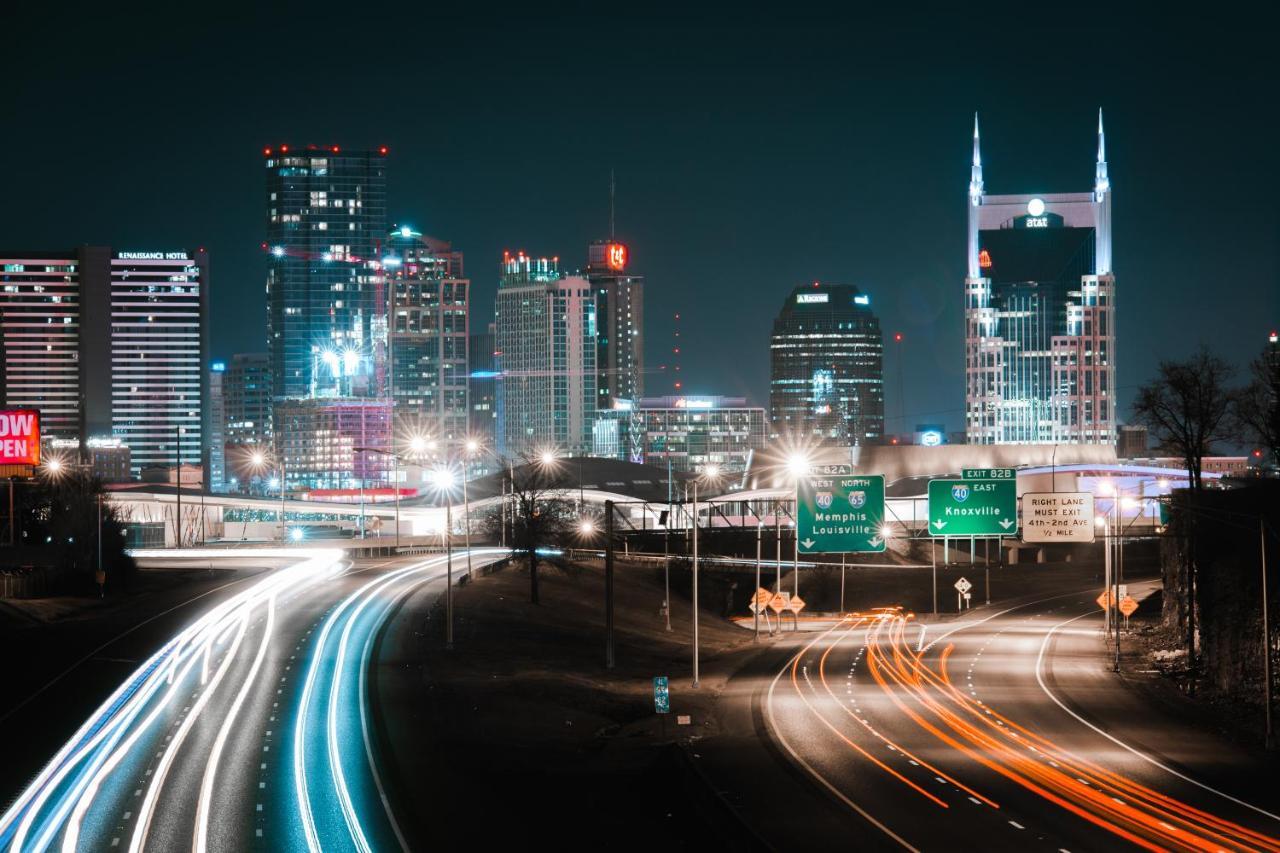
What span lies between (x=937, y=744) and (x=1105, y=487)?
122 m

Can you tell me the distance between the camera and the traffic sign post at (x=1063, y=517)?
6644cm

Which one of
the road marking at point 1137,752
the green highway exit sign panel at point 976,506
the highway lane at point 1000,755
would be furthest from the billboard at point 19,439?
the road marking at point 1137,752

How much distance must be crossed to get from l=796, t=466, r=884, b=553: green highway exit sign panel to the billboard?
4551cm

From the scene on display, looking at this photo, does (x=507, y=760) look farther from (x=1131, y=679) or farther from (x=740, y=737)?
(x=1131, y=679)

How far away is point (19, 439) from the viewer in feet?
271

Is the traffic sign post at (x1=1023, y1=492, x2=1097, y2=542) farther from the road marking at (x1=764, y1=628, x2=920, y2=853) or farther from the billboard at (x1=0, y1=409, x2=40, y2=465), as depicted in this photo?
the billboard at (x1=0, y1=409, x2=40, y2=465)

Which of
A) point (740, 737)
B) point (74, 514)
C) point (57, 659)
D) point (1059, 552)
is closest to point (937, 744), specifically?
point (740, 737)

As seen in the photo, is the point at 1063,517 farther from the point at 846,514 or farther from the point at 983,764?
the point at 983,764

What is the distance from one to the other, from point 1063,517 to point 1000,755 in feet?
90.9

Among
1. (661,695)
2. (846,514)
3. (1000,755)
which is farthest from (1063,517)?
(661,695)

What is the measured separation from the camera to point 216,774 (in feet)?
118

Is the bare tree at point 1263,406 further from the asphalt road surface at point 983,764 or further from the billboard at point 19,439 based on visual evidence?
the billboard at point 19,439

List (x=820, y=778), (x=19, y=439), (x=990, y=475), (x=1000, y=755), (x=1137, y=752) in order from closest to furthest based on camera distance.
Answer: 1. (x=820, y=778)
2. (x=1000, y=755)
3. (x=1137, y=752)
4. (x=990, y=475)
5. (x=19, y=439)

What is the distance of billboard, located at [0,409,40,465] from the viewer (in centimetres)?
8244
